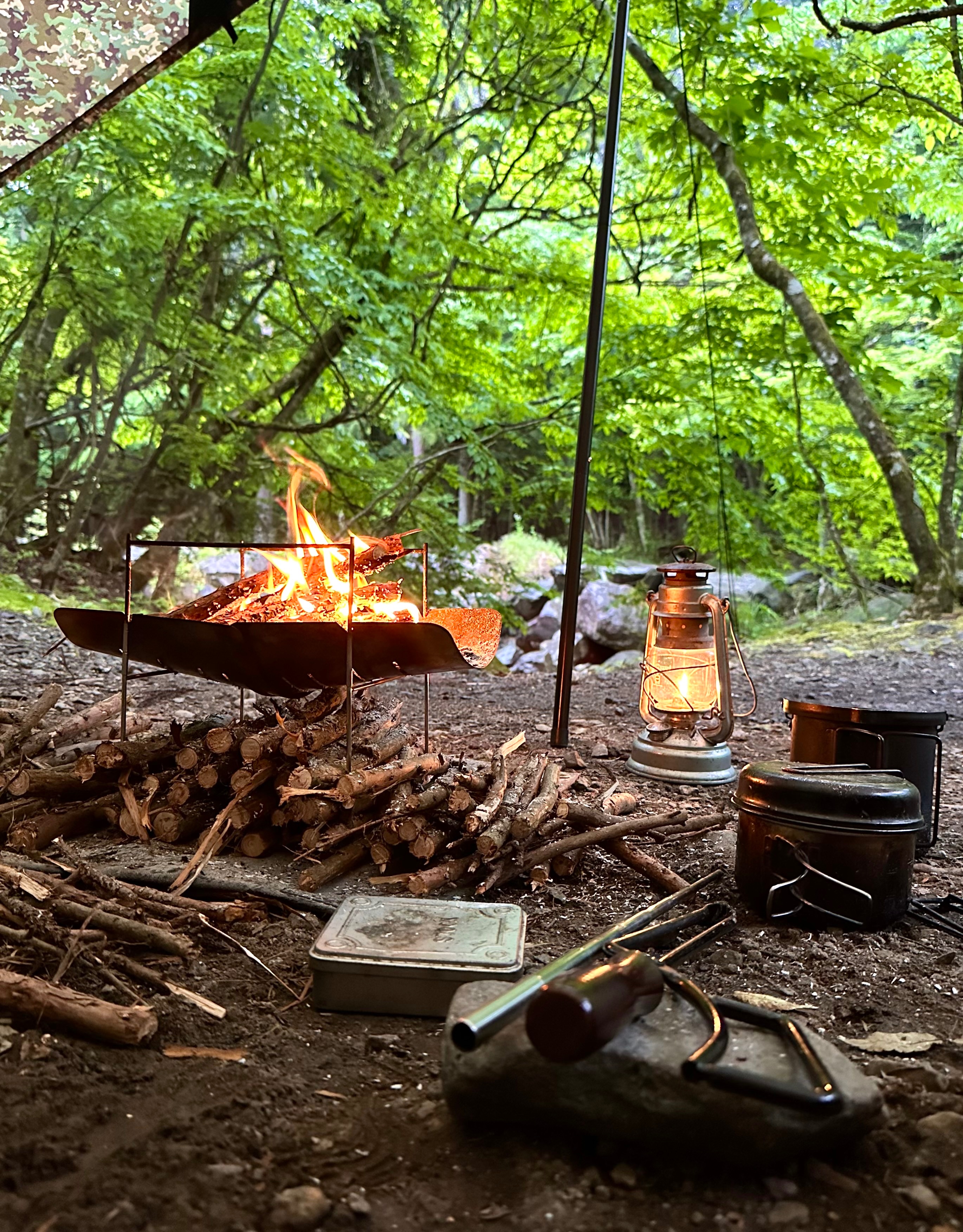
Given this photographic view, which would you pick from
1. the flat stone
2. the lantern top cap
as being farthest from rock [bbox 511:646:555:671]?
the flat stone

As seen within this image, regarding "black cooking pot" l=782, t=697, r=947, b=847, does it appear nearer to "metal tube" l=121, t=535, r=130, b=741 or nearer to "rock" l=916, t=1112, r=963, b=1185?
"rock" l=916, t=1112, r=963, b=1185

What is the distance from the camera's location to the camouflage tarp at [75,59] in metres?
3.17

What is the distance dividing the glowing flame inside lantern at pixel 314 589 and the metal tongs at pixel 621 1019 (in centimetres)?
180

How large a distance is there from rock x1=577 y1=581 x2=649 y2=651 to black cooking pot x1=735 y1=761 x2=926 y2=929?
776 cm

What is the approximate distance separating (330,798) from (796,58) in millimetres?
6386

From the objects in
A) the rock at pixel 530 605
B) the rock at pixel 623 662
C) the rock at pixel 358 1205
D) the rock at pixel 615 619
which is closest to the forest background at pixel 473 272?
the rock at pixel 623 662

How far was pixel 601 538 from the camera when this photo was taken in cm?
1736

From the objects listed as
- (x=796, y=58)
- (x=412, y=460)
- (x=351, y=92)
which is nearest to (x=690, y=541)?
(x=412, y=460)

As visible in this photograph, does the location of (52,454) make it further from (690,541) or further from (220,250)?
(690,541)

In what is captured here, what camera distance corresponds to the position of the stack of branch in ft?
5.90

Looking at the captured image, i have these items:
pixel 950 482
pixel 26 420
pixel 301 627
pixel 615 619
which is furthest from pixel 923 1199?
pixel 26 420

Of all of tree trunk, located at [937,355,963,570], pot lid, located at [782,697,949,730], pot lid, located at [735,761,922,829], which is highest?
tree trunk, located at [937,355,963,570]

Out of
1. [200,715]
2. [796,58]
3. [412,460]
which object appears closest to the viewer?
[200,715]

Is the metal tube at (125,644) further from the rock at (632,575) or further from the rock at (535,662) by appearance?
the rock at (632,575)
